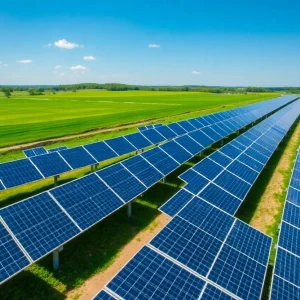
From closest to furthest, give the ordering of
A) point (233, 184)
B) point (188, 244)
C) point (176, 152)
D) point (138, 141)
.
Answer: point (188, 244)
point (233, 184)
point (176, 152)
point (138, 141)

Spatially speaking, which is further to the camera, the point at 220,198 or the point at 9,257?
the point at 220,198

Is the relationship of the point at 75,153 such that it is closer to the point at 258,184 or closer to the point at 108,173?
the point at 108,173

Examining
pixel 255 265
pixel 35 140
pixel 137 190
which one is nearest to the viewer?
pixel 255 265

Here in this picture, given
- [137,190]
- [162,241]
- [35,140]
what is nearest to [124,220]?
[137,190]

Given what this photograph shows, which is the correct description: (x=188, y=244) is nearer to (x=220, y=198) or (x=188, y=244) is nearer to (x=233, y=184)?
(x=220, y=198)

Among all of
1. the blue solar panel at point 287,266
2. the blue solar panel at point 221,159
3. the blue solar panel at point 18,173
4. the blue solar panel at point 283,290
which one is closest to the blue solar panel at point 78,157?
the blue solar panel at point 18,173

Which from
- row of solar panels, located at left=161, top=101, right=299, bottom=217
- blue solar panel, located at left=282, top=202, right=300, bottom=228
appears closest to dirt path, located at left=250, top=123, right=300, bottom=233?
row of solar panels, located at left=161, top=101, right=299, bottom=217

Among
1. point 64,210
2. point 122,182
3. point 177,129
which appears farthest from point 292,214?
point 177,129
